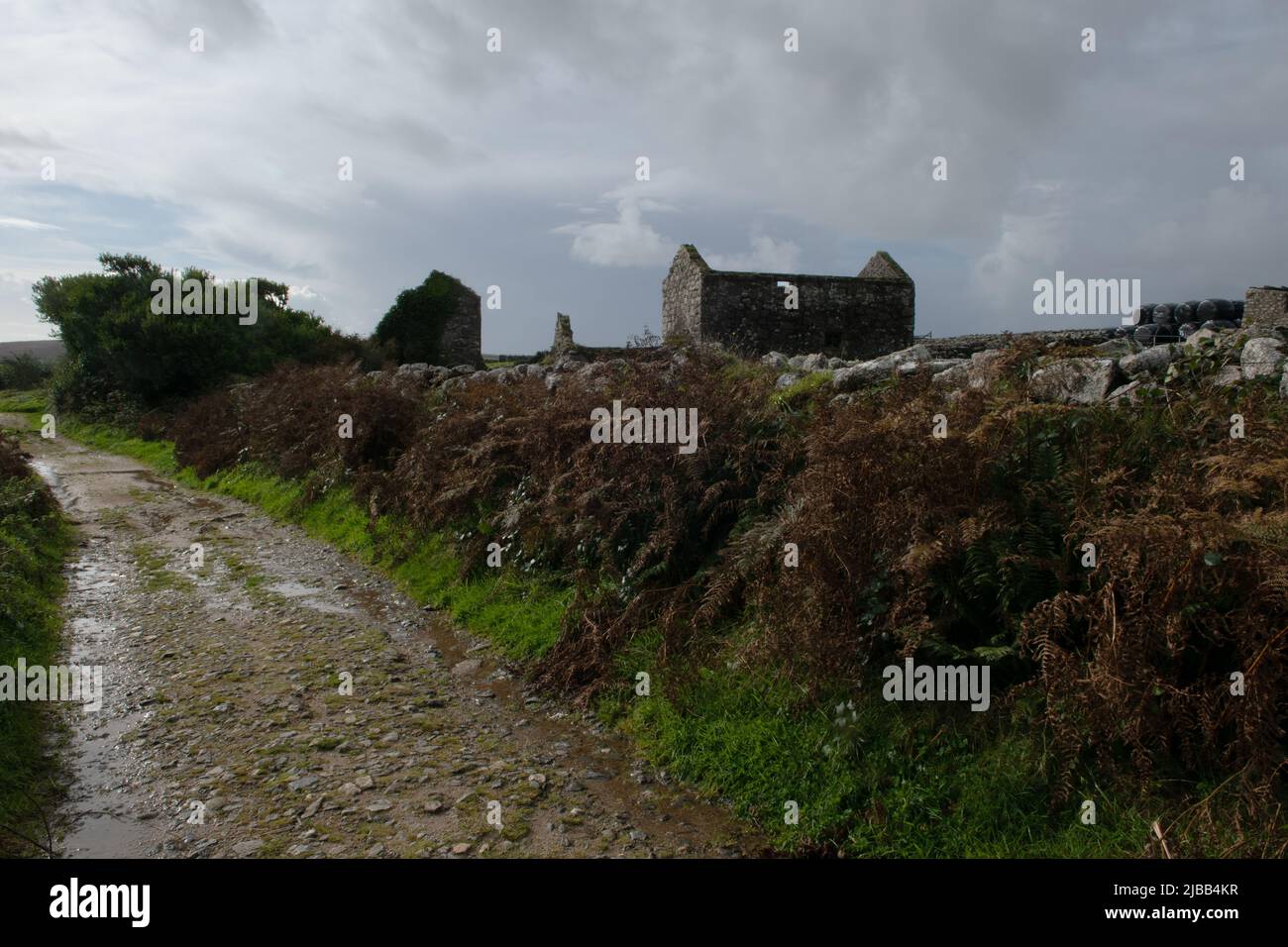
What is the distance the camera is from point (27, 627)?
24.2 feet

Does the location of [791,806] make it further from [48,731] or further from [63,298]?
[63,298]

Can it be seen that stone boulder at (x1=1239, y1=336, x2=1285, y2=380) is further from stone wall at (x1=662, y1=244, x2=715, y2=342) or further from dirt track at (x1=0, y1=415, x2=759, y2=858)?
stone wall at (x1=662, y1=244, x2=715, y2=342)

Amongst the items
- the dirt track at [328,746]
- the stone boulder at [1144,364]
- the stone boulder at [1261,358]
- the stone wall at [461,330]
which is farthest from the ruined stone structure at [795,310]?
the stone wall at [461,330]

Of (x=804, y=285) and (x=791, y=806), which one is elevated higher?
(x=804, y=285)

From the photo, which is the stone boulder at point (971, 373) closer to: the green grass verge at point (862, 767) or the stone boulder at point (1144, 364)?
the stone boulder at point (1144, 364)

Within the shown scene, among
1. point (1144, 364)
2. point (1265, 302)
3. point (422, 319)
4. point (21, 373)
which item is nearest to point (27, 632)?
point (1144, 364)

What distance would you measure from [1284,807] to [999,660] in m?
1.36

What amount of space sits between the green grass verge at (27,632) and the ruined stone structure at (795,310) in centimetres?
1203

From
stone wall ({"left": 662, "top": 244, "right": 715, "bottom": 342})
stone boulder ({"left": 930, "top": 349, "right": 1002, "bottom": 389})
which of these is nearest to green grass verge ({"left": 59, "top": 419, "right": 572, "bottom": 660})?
stone boulder ({"left": 930, "top": 349, "right": 1002, "bottom": 389})

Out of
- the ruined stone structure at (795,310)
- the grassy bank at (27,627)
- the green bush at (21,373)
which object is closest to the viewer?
the grassy bank at (27,627)

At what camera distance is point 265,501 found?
14.5 meters

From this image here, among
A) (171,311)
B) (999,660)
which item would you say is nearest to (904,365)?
(999,660)

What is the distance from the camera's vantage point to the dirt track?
4.50 m

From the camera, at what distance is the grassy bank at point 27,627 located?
4855mm
